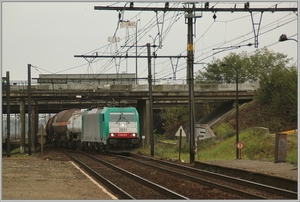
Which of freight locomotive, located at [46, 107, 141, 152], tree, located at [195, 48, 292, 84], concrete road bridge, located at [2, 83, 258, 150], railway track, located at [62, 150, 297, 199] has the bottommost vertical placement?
railway track, located at [62, 150, 297, 199]

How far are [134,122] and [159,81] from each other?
24.0m

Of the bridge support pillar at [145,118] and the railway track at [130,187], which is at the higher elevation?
the bridge support pillar at [145,118]

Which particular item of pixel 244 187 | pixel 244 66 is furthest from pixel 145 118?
pixel 244 187

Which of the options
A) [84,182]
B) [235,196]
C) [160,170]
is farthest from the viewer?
[160,170]

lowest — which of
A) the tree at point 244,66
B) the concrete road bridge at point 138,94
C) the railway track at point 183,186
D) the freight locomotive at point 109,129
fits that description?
the railway track at point 183,186

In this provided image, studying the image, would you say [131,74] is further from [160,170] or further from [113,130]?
[160,170]

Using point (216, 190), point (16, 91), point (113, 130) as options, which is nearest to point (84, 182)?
point (216, 190)

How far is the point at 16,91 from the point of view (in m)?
60.9

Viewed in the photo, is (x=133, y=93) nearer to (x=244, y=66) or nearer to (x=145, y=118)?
(x=145, y=118)

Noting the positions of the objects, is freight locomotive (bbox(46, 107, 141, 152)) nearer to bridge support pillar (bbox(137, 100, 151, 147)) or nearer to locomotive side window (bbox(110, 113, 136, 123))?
locomotive side window (bbox(110, 113, 136, 123))

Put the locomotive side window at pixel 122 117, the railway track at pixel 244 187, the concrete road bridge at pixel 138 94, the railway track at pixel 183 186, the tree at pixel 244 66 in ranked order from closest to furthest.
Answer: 1. the railway track at pixel 244 187
2. the railway track at pixel 183 186
3. the locomotive side window at pixel 122 117
4. the concrete road bridge at pixel 138 94
5. the tree at pixel 244 66

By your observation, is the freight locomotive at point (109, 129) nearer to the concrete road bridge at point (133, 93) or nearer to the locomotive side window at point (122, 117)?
the locomotive side window at point (122, 117)

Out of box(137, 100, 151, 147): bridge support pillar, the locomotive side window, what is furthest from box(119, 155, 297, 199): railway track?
box(137, 100, 151, 147): bridge support pillar

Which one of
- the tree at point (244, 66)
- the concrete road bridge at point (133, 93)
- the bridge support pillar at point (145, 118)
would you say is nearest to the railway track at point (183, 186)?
the concrete road bridge at point (133, 93)
